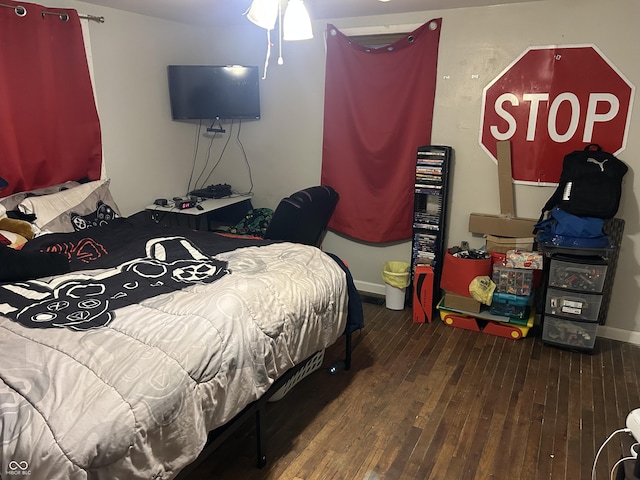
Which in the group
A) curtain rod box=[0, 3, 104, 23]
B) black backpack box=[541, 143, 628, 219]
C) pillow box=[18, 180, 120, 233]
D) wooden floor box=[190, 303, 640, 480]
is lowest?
wooden floor box=[190, 303, 640, 480]

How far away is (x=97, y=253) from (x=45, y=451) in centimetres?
153

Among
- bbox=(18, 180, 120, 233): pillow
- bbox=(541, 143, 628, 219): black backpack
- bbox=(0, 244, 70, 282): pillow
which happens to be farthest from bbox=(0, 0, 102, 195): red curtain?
bbox=(541, 143, 628, 219): black backpack

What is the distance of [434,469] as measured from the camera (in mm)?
2045

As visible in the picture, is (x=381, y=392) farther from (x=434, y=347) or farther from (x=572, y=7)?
(x=572, y=7)

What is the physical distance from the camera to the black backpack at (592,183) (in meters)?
2.89

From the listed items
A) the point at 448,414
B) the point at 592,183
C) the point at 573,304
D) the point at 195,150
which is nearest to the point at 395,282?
the point at 573,304

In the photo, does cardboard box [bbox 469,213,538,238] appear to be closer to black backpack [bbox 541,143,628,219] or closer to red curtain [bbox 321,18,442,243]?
black backpack [bbox 541,143,628,219]

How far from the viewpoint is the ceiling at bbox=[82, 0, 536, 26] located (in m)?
3.12

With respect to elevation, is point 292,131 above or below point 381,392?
above

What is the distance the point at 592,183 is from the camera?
293 cm

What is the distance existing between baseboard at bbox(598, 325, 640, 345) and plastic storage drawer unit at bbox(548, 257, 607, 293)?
0.58m

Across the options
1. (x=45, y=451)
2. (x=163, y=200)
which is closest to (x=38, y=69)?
(x=163, y=200)

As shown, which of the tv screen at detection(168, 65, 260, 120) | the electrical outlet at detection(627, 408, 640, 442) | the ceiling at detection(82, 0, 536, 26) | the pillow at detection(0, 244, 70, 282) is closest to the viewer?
the electrical outlet at detection(627, 408, 640, 442)

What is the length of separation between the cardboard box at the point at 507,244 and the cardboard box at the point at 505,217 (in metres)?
0.03
